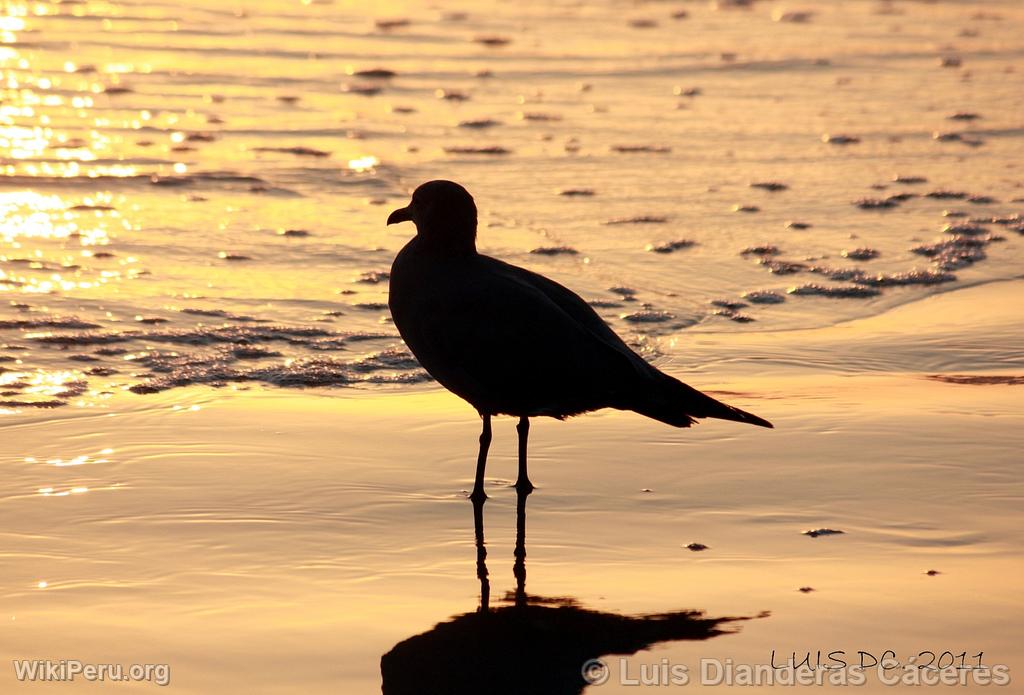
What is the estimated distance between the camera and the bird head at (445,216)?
254 inches

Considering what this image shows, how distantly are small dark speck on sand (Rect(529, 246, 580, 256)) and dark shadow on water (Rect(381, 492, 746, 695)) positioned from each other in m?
5.04

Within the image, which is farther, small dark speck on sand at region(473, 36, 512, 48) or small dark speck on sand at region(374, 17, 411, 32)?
small dark speck on sand at region(374, 17, 411, 32)

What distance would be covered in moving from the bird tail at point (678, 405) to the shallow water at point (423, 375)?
0.25 metres

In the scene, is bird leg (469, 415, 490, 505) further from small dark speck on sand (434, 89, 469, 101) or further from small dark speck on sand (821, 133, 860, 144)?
small dark speck on sand (434, 89, 469, 101)

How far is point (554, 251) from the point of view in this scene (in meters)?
9.98

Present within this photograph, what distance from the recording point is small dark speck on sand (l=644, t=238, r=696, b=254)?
10086 millimetres

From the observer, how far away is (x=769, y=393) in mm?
7383

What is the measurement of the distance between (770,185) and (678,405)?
6004 mm

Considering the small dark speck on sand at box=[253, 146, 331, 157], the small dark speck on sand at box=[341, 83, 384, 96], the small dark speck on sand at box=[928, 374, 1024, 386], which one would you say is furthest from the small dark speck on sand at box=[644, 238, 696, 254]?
the small dark speck on sand at box=[341, 83, 384, 96]

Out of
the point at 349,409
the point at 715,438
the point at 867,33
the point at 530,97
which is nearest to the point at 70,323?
the point at 349,409

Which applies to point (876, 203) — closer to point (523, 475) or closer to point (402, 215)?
point (402, 215)

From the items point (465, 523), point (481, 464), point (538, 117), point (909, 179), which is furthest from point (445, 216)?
point (538, 117)

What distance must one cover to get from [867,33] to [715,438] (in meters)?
13.4

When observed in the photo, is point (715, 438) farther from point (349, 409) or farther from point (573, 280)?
point (573, 280)
